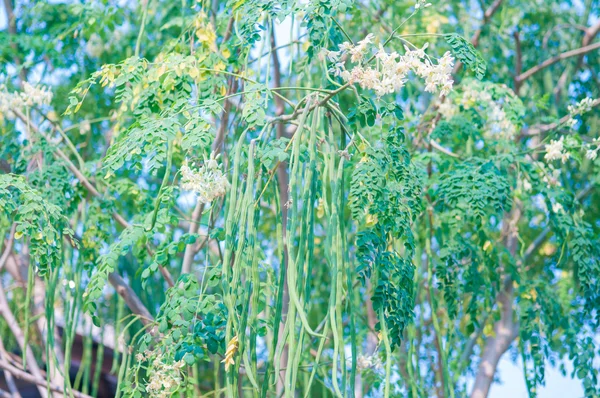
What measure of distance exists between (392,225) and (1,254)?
2110mm

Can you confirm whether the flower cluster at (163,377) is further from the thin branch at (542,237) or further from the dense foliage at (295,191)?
the thin branch at (542,237)

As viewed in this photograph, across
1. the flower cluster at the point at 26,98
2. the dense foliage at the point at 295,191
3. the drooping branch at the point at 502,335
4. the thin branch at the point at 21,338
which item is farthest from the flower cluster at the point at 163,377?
the drooping branch at the point at 502,335

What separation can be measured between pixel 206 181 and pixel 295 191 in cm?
31

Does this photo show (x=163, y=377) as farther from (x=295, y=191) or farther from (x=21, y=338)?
(x=21, y=338)

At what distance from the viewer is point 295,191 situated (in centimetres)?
192

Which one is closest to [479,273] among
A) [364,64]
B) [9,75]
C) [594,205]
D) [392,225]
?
[392,225]

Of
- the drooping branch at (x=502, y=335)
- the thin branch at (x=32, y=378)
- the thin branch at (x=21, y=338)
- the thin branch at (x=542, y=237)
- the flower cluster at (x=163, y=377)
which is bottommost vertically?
the flower cluster at (x=163, y=377)

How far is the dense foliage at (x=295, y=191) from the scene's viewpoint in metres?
2.03

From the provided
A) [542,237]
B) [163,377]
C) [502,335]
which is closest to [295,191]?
[163,377]

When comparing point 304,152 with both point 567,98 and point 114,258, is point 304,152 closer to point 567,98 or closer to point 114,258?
point 114,258

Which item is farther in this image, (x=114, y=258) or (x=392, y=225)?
(x=114, y=258)

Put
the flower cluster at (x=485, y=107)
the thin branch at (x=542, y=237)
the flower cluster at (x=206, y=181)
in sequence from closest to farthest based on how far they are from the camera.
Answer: the flower cluster at (x=206, y=181) < the flower cluster at (x=485, y=107) < the thin branch at (x=542, y=237)

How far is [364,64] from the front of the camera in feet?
6.79

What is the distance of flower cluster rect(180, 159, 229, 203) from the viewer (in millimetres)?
2137
